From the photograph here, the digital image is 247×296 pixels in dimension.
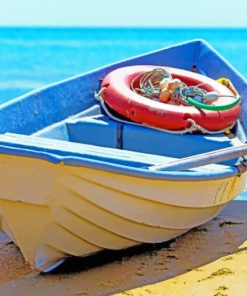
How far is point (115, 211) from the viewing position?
118 inches

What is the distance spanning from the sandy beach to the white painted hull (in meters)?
0.11

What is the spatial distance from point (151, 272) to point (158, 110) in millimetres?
1105

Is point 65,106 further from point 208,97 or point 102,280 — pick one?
point 102,280

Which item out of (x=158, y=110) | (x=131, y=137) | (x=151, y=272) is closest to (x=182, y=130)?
(x=158, y=110)

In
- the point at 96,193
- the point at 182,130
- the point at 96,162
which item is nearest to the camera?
the point at 96,162

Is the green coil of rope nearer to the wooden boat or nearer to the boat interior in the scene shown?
the boat interior

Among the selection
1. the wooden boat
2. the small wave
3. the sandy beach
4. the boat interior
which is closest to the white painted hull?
the wooden boat

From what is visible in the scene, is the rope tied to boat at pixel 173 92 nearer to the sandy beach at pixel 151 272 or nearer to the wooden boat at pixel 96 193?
the wooden boat at pixel 96 193

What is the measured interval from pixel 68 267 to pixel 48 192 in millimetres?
557

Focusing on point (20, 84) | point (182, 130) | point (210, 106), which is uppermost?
point (210, 106)

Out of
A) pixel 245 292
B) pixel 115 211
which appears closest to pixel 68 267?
pixel 115 211

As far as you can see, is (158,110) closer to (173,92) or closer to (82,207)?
(173,92)

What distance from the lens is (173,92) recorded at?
13.7 feet

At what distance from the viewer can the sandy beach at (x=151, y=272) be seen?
2.97 m
